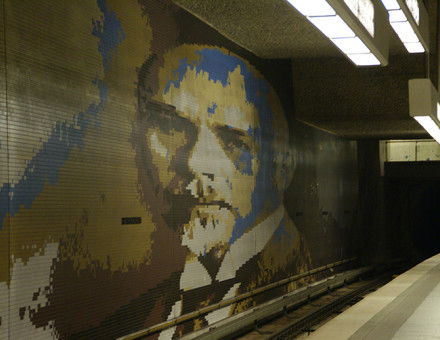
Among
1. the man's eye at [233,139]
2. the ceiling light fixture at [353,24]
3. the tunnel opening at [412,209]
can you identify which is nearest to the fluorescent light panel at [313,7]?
the ceiling light fixture at [353,24]

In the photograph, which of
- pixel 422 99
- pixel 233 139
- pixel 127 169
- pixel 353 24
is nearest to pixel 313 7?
pixel 353 24

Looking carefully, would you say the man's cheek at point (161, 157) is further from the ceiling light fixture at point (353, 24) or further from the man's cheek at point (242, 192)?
the ceiling light fixture at point (353, 24)

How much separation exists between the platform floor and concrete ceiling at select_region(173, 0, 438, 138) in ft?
11.1

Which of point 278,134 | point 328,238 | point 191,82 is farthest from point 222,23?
point 328,238

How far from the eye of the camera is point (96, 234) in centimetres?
616

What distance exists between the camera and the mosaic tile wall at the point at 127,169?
17.1 feet

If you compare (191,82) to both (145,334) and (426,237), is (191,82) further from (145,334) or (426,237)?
(426,237)

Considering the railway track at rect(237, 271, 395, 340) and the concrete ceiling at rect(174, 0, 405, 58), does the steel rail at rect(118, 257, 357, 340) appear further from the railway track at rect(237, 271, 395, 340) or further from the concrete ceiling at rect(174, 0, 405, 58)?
the concrete ceiling at rect(174, 0, 405, 58)

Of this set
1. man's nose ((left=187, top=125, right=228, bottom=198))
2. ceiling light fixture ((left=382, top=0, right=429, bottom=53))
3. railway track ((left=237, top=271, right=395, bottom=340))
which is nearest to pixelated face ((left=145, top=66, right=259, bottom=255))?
man's nose ((left=187, top=125, right=228, bottom=198))

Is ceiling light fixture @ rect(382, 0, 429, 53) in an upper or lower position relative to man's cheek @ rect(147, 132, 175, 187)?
upper

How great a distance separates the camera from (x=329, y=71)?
11469 millimetres

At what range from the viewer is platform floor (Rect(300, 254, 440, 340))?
4386 mm

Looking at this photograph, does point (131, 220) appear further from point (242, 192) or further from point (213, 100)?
point (242, 192)

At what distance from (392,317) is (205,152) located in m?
3.78
